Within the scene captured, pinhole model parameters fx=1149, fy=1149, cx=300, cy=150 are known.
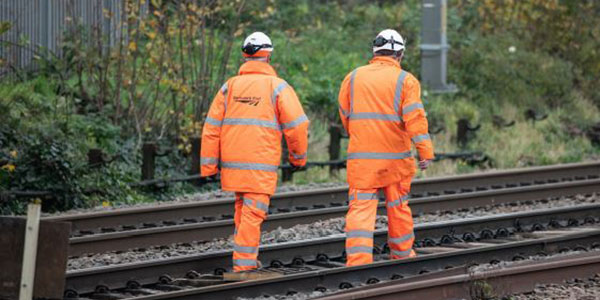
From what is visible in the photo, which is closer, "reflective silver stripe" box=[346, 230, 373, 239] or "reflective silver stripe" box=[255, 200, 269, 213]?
"reflective silver stripe" box=[255, 200, 269, 213]

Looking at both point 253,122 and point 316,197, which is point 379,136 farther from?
point 316,197

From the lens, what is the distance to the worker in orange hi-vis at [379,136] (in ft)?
31.9

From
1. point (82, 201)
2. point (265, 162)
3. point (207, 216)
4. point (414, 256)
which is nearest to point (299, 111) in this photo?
point (265, 162)

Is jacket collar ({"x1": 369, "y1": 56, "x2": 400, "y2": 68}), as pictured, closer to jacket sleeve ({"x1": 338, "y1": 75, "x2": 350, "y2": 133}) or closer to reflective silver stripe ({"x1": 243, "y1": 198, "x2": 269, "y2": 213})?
jacket sleeve ({"x1": 338, "y1": 75, "x2": 350, "y2": 133})

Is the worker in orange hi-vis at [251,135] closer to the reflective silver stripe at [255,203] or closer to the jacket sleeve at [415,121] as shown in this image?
the reflective silver stripe at [255,203]

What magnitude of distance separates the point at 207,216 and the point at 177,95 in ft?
16.9

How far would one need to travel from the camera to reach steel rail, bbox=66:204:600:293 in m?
9.39

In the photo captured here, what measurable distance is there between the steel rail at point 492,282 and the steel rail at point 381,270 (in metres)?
0.71

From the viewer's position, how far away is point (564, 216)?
12.7 meters

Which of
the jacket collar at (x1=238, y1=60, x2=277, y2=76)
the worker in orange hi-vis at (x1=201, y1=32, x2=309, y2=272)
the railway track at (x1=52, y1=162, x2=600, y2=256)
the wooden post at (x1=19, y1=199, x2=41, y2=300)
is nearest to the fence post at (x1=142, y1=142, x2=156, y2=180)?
the railway track at (x1=52, y1=162, x2=600, y2=256)

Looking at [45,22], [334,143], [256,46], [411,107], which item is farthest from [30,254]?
[45,22]

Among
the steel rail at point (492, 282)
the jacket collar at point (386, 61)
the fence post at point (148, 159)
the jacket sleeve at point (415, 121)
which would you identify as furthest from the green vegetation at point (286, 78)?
the steel rail at point (492, 282)

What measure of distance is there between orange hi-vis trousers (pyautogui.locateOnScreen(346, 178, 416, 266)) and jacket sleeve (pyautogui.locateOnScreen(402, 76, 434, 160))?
449 millimetres

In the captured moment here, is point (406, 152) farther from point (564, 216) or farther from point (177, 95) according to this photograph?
point (177, 95)
